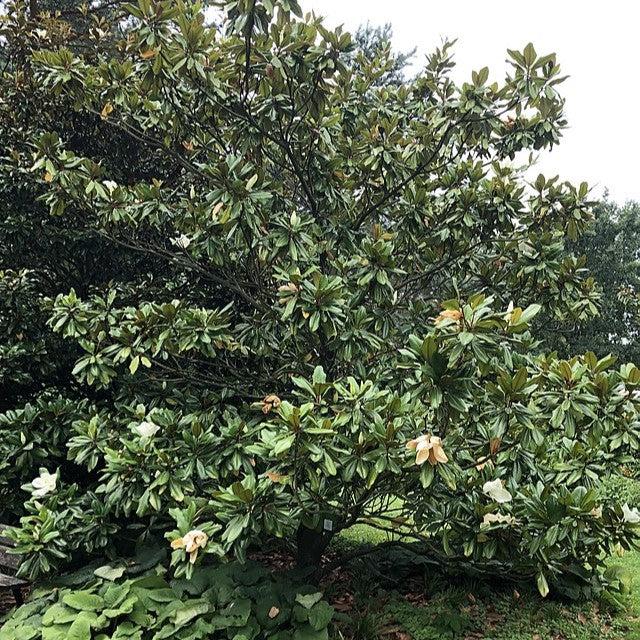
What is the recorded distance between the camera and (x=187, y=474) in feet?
8.64

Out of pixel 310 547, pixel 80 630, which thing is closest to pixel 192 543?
pixel 80 630

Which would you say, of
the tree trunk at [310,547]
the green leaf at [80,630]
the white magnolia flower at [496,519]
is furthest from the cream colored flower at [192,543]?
the white magnolia flower at [496,519]

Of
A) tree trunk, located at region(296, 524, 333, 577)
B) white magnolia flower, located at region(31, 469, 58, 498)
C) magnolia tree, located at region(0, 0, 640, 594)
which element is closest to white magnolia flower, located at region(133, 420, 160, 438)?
magnolia tree, located at region(0, 0, 640, 594)

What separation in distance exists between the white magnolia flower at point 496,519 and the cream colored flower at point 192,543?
4.23 feet

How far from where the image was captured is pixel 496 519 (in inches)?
103

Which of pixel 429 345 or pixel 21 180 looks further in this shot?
pixel 21 180

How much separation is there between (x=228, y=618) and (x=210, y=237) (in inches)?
75.0

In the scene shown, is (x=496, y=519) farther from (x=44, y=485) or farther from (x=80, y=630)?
(x=44, y=485)

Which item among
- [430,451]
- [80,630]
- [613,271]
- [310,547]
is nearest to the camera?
[430,451]

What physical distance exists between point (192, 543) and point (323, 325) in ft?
3.59

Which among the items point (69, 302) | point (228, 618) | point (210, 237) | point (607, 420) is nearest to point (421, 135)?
point (210, 237)

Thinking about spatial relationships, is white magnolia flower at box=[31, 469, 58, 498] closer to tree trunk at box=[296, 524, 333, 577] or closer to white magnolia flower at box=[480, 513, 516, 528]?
tree trunk at box=[296, 524, 333, 577]

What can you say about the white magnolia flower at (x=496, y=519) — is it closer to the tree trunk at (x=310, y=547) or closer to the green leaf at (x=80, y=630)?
the tree trunk at (x=310, y=547)

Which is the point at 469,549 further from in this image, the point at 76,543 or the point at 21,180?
the point at 21,180
